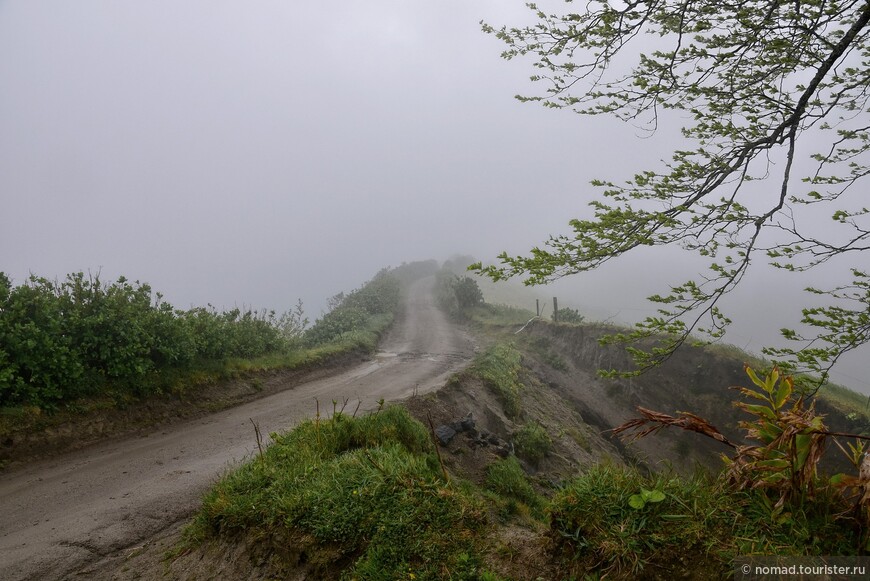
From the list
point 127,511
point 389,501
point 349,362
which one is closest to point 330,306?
point 349,362

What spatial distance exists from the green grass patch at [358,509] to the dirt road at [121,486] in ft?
4.79

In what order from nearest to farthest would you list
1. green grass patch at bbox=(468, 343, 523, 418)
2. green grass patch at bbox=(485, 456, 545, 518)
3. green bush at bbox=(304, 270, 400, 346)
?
green grass patch at bbox=(485, 456, 545, 518), green grass patch at bbox=(468, 343, 523, 418), green bush at bbox=(304, 270, 400, 346)

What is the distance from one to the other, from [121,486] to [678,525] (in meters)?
7.50

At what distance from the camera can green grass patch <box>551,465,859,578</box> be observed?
250 cm

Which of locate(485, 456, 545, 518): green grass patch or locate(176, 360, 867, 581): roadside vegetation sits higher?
locate(176, 360, 867, 581): roadside vegetation

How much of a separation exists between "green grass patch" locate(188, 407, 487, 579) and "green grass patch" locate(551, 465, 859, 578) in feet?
3.11

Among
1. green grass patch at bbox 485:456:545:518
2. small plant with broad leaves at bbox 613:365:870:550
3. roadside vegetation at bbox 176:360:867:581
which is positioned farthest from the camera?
green grass patch at bbox 485:456:545:518

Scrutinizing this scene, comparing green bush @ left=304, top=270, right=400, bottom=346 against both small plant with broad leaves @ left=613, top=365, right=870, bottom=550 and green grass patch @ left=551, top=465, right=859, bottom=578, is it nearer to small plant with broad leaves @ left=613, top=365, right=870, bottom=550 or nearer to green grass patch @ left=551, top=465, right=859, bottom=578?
green grass patch @ left=551, top=465, right=859, bottom=578

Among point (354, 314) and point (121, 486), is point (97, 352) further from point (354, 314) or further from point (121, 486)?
point (354, 314)

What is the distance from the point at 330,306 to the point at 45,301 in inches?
1060

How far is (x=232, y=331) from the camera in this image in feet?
43.8

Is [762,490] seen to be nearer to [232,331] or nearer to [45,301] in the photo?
[45,301]

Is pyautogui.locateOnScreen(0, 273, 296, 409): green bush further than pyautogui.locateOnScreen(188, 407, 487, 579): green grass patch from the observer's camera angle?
Yes

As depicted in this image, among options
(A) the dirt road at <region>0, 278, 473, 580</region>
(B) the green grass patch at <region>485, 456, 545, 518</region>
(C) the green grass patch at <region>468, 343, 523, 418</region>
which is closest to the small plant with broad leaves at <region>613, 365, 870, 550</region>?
(B) the green grass patch at <region>485, 456, 545, 518</region>
